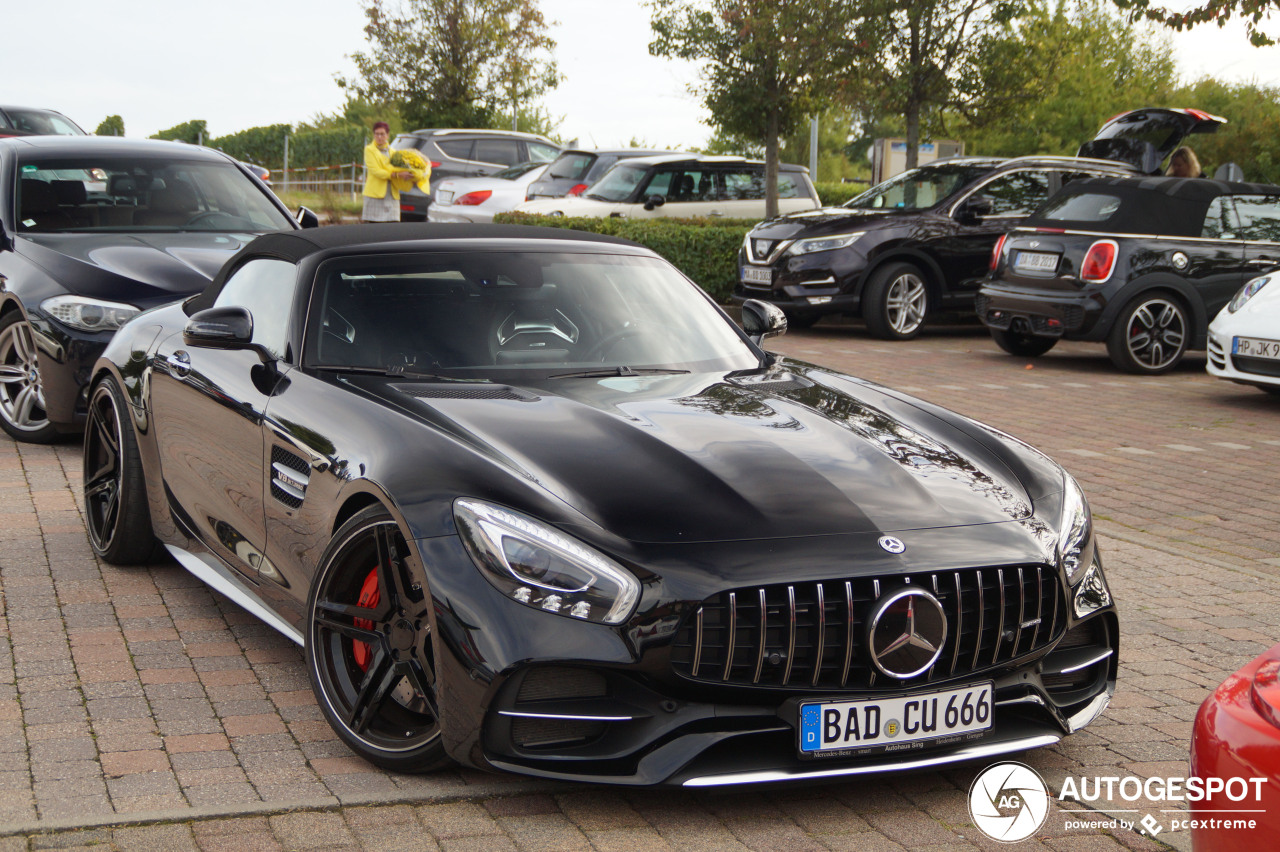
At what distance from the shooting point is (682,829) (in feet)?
10.6

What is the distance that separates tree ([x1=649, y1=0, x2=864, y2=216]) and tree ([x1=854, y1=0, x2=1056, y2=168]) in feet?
1.75

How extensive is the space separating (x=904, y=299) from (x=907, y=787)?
11228 mm

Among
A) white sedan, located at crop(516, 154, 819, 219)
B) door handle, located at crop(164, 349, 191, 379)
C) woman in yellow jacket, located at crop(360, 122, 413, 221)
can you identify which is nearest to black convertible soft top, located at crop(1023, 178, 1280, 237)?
white sedan, located at crop(516, 154, 819, 219)

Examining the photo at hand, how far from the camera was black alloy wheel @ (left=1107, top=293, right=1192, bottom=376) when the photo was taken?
1223 centimetres

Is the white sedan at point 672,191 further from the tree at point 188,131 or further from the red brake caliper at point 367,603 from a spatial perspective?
the tree at point 188,131

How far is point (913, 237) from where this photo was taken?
14.2 m

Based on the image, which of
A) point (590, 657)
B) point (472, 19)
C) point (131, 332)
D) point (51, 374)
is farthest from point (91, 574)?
point (472, 19)

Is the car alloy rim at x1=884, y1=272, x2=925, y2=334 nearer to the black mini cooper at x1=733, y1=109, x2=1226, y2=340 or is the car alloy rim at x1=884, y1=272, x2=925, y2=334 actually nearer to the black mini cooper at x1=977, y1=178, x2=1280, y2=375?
the black mini cooper at x1=733, y1=109, x2=1226, y2=340

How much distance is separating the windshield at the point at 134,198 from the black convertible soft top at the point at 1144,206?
24.1ft

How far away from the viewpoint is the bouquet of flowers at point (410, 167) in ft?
51.6

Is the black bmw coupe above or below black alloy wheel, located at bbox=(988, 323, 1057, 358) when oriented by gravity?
above

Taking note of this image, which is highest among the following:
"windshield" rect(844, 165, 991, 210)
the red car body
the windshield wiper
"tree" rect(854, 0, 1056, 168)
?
"tree" rect(854, 0, 1056, 168)

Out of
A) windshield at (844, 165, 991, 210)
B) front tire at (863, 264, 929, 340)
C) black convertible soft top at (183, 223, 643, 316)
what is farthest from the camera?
windshield at (844, 165, 991, 210)

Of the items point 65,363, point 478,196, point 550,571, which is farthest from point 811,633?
point 478,196
